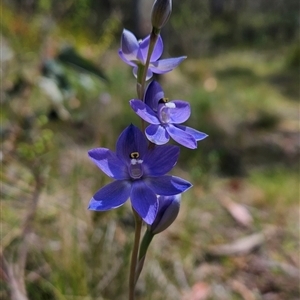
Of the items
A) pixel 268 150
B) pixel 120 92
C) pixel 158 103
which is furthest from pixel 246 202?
pixel 158 103

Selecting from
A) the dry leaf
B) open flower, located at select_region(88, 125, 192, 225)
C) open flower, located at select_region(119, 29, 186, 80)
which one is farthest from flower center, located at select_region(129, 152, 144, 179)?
the dry leaf

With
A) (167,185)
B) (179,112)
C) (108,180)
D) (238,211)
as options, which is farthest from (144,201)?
(238,211)

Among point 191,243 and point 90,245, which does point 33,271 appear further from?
point 191,243

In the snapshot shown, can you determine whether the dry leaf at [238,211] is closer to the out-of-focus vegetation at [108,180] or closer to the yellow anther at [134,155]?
the out-of-focus vegetation at [108,180]

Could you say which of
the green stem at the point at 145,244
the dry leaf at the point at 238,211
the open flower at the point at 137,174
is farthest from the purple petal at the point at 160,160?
the dry leaf at the point at 238,211

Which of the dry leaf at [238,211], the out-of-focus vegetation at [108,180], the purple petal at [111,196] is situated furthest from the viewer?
the dry leaf at [238,211]

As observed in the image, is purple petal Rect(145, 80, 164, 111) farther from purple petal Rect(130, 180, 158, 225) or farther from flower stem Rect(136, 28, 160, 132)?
purple petal Rect(130, 180, 158, 225)
